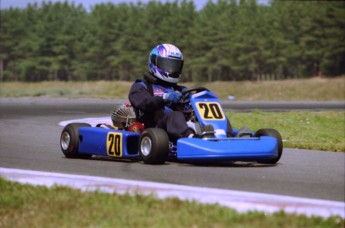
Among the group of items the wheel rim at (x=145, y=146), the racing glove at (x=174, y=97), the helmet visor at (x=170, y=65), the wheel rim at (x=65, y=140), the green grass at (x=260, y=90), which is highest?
the helmet visor at (x=170, y=65)

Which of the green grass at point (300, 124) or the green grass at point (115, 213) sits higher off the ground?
the green grass at point (115, 213)

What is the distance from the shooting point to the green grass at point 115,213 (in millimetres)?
5246

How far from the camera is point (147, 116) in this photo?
400 inches

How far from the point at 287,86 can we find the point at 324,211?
57988 mm

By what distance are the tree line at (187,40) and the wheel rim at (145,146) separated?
215ft

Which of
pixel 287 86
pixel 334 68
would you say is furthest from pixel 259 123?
pixel 334 68

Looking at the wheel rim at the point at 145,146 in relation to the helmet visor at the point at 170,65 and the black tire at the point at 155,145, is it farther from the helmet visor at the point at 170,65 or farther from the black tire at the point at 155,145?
the helmet visor at the point at 170,65

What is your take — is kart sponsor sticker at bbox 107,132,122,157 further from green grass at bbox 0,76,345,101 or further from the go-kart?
green grass at bbox 0,76,345,101

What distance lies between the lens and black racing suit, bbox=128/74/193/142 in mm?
9469

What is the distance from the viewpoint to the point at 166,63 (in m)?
10.3

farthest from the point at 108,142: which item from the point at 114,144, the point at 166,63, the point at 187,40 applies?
the point at 187,40

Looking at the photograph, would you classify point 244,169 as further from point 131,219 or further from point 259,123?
point 259,123

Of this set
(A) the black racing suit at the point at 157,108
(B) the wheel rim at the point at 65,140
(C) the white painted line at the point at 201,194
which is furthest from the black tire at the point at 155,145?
(B) the wheel rim at the point at 65,140

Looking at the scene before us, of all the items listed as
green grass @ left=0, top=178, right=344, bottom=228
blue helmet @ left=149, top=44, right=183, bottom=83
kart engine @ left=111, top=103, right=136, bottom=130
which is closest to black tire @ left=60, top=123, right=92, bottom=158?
kart engine @ left=111, top=103, right=136, bottom=130
